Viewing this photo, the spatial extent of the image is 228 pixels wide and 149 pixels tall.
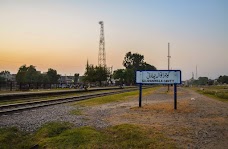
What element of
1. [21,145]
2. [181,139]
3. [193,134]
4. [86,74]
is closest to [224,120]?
[193,134]

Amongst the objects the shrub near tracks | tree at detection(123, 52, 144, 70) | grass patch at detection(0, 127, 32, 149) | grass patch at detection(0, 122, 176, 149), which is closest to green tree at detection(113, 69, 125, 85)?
tree at detection(123, 52, 144, 70)

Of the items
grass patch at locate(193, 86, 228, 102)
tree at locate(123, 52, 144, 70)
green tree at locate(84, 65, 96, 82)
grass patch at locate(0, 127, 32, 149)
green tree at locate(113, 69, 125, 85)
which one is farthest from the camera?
tree at locate(123, 52, 144, 70)

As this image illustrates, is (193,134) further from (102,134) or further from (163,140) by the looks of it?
(102,134)

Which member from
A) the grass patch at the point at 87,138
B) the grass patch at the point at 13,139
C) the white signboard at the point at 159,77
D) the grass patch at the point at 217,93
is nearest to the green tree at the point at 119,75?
the grass patch at the point at 217,93

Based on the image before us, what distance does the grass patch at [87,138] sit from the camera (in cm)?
780

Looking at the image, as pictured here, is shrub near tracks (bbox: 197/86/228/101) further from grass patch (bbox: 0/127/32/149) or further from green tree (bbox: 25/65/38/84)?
green tree (bbox: 25/65/38/84)

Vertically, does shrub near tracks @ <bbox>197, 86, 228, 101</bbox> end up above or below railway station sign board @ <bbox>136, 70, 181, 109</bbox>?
below

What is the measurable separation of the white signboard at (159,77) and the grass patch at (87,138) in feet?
32.0

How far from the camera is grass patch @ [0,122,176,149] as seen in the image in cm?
780

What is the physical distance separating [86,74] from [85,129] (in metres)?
86.6

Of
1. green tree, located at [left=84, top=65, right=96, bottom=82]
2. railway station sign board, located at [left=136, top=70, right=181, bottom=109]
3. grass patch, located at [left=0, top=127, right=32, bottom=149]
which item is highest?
green tree, located at [left=84, top=65, right=96, bottom=82]

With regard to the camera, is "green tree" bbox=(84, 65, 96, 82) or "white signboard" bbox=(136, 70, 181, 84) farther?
"green tree" bbox=(84, 65, 96, 82)

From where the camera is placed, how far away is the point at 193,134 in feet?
30.6

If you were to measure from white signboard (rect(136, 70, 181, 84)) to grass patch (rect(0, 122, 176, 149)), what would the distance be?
976 centimetres
